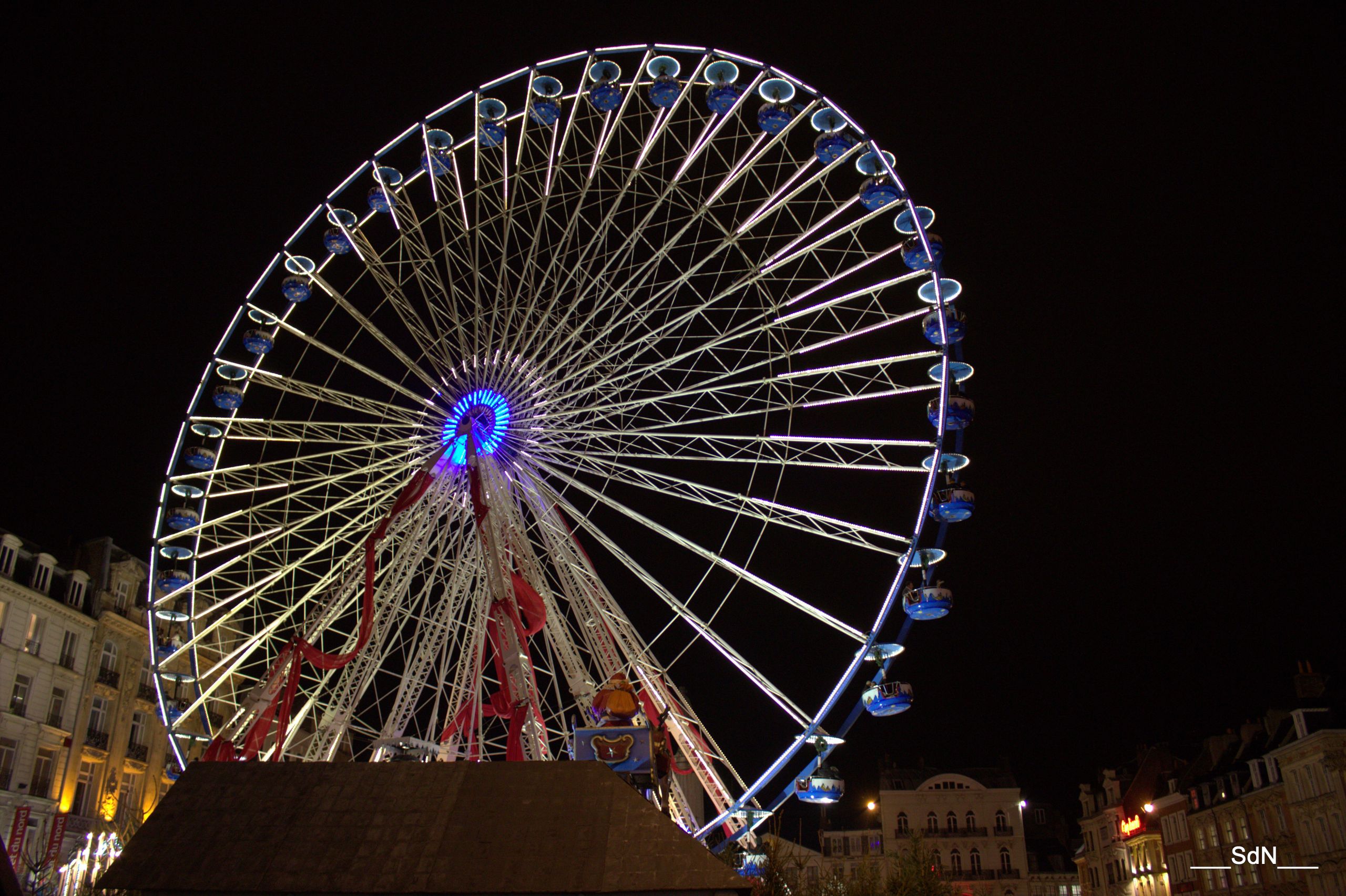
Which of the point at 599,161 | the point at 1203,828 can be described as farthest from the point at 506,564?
the point at 1203,828

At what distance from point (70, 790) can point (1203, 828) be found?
158ft

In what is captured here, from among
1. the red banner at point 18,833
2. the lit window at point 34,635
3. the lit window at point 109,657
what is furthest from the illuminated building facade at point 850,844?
the lit window at point 34,635

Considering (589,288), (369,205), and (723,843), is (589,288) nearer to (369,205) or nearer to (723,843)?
(369,205)

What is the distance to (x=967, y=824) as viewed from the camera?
208 ft

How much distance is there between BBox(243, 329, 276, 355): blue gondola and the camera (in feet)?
81.1

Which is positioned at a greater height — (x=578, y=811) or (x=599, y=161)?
(x=599, y=161)

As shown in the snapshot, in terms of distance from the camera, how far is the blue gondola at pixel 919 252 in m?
21.9

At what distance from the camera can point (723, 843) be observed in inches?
861

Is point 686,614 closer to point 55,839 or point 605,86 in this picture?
point 605,86

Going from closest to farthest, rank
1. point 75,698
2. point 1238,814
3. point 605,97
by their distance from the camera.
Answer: point 605,97
point 75,698
point 1238,814

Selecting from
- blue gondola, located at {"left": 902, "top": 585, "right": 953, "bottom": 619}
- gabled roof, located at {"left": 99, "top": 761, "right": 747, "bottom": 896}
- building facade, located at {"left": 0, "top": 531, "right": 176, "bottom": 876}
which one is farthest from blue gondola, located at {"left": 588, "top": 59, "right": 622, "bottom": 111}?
building facade, located at {"left": 0, "top": 531, "right": 176, "bottom": 876}

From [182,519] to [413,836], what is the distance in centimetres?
1404

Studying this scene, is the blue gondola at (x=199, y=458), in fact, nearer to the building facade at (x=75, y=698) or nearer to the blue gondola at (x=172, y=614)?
the blue gondola at (x=172, y=614)

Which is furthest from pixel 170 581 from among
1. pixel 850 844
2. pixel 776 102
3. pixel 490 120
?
pixel 850 844
